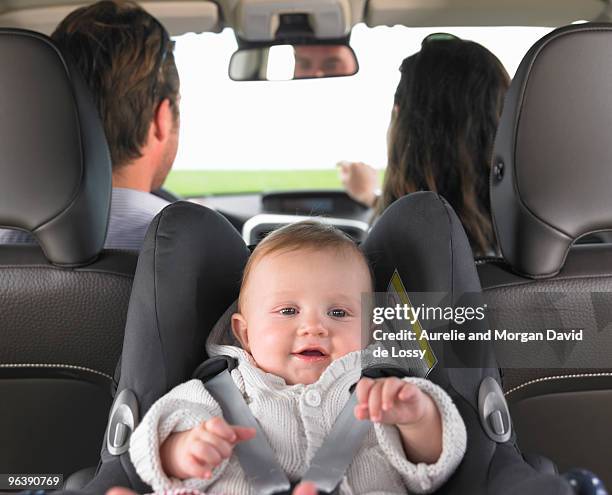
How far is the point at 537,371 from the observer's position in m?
2.45

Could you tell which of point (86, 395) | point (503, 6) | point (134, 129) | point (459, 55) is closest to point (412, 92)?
point (459, 55)

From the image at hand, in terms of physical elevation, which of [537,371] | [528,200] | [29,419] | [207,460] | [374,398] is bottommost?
[29,419]

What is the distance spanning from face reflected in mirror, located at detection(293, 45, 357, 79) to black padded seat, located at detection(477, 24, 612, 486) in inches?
71.5

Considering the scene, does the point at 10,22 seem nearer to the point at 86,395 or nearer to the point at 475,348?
the point at 86,395

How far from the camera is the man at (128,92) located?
2.79 meters

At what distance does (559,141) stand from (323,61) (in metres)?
2.05

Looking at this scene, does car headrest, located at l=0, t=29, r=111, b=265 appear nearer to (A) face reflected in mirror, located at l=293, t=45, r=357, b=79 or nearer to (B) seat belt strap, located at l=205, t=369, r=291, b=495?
(B) seat belt strap, located at l=205, t=369, r=291, b=495

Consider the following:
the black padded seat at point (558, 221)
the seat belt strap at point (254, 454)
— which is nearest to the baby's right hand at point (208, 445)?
the seat belt strap at point (254, 454)

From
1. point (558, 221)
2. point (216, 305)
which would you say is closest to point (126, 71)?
point (216, 305)

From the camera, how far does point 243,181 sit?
603 cm

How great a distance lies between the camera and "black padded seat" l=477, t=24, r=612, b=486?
225 centimetres

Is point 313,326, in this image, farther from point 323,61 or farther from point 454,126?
point 323,61

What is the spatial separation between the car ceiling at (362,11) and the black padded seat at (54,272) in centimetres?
169

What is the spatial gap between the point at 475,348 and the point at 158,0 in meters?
2.30
